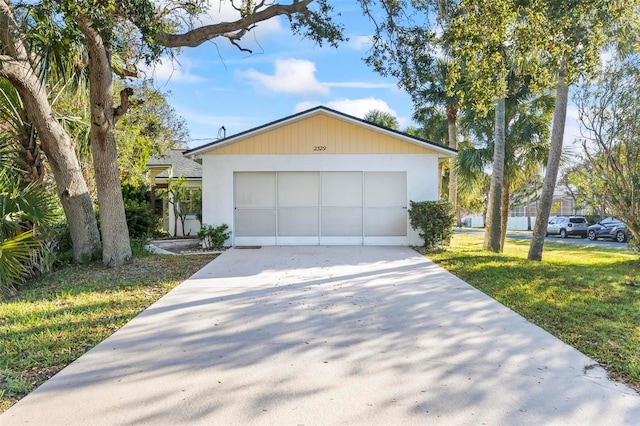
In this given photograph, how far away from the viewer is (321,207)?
12.1m

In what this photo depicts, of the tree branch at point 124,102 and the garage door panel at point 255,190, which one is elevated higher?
the tree branch at point 124,102

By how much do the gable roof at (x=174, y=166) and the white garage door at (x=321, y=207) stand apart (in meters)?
6.14

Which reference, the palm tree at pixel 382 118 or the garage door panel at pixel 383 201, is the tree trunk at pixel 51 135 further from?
the palm tree at pixel 382 118

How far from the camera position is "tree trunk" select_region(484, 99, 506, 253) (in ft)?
40.3

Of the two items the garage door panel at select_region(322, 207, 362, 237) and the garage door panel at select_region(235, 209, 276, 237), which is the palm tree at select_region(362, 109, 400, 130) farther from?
the garage door panel at select_region(235, 209, 276, 237)

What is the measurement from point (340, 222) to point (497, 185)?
4974 millimetres

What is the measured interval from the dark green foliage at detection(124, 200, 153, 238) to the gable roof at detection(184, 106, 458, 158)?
251 cm

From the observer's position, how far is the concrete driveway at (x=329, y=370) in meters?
2.69

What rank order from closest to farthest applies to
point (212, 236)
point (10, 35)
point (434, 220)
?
point (10, 35), point (434, 220), point (212, 236)

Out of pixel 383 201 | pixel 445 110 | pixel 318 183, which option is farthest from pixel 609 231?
pixel 318 183

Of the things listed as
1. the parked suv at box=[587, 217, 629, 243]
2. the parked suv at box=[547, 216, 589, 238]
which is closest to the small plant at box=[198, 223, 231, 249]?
the parked suv at box=[587, 217, 629, 243]

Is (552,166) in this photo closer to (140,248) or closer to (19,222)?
(140,248)

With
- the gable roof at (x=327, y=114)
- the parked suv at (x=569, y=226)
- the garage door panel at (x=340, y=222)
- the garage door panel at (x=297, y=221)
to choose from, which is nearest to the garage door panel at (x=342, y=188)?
the garage door panel at (x=340, y=222)

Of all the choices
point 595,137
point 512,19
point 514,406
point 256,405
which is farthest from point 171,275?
point 595,137
